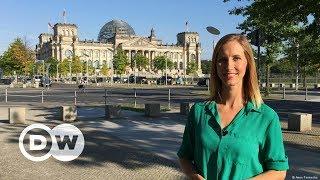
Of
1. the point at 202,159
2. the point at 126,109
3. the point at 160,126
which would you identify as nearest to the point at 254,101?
the point at 202,159

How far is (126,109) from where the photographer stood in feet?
76.5

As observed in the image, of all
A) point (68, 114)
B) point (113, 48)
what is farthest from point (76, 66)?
point (68, 114)

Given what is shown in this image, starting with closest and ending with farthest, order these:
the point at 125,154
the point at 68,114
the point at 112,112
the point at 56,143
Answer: the point at 125,154
the point at 56,143
the point at 68,114
the point at 112,112

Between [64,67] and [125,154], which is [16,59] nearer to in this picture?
[64,67]

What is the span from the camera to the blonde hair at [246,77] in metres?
2.67

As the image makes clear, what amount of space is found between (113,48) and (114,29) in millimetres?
18249

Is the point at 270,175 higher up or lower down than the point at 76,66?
lower down

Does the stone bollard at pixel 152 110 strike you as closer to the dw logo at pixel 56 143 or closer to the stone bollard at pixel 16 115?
the dw logo at pixel 56 143

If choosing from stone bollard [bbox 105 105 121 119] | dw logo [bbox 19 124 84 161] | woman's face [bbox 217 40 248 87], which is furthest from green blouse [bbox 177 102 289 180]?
stone bollard [bbox 105 105 121 119]

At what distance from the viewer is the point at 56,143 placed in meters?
12.3

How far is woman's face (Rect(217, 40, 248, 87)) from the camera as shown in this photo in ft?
8.71

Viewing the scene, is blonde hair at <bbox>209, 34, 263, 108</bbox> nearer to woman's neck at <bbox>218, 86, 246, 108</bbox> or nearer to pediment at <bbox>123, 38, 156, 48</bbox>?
woman's neck at <bbox>218, 86, 246, 108</bbox>

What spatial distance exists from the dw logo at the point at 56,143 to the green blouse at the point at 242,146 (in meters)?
8.23

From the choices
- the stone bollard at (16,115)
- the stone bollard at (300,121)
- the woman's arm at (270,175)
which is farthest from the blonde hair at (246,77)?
the stone bollard at (16,115)
